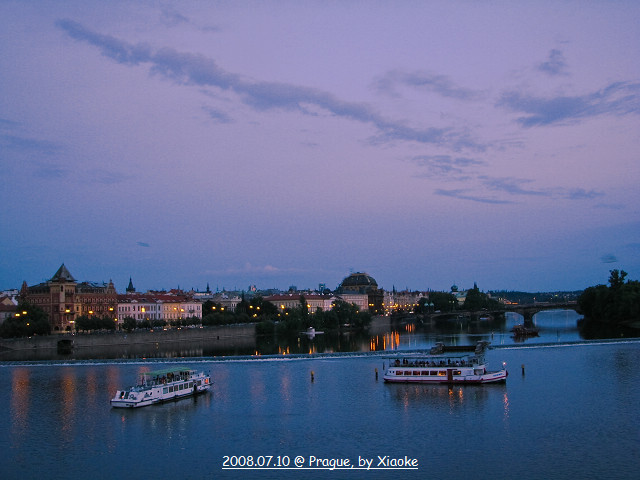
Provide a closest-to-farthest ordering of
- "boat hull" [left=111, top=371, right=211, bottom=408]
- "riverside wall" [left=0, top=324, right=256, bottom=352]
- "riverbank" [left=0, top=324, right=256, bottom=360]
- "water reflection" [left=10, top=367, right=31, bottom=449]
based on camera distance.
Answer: "water reflection" [left=10, top=367, right=31, bottom=449] → "boat hull" [left=111, top=371, right=211, bottom=408] → "riverbank" [left=0, top=324, right=256, bottom=360] → "riverside wall" [left=0, top=324, right=256, bottom=352]

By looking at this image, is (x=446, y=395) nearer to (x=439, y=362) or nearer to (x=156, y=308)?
(x=439, y=362)

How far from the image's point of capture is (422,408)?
1419 inches

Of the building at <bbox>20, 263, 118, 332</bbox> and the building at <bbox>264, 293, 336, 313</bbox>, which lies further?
the building at <bbox>264, 293, 336, 313</bbox>

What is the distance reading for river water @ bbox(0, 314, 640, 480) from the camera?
25.6m

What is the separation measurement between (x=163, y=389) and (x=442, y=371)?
1716 cm

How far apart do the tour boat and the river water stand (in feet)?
3.46

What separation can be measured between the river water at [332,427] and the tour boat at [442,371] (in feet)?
3.46

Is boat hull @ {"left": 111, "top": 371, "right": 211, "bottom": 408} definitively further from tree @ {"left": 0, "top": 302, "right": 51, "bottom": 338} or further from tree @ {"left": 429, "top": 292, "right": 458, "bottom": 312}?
tree @ {"left": 429, "top": 292, "right": 458, "bottom": 312}

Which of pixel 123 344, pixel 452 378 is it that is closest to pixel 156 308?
pixel 123 344

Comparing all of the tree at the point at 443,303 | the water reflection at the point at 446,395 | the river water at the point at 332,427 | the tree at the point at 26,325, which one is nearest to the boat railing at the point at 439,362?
the water reflection at the point at 446,395

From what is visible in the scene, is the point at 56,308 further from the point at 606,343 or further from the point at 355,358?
the point at 606,343

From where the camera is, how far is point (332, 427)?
31625mm

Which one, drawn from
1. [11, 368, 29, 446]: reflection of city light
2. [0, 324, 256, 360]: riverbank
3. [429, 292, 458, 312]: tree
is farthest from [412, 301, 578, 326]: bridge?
[11, 368, 29, 446]: reflection of city light

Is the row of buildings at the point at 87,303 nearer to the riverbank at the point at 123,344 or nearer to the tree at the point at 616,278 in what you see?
the riverbank at the point at 123,344
